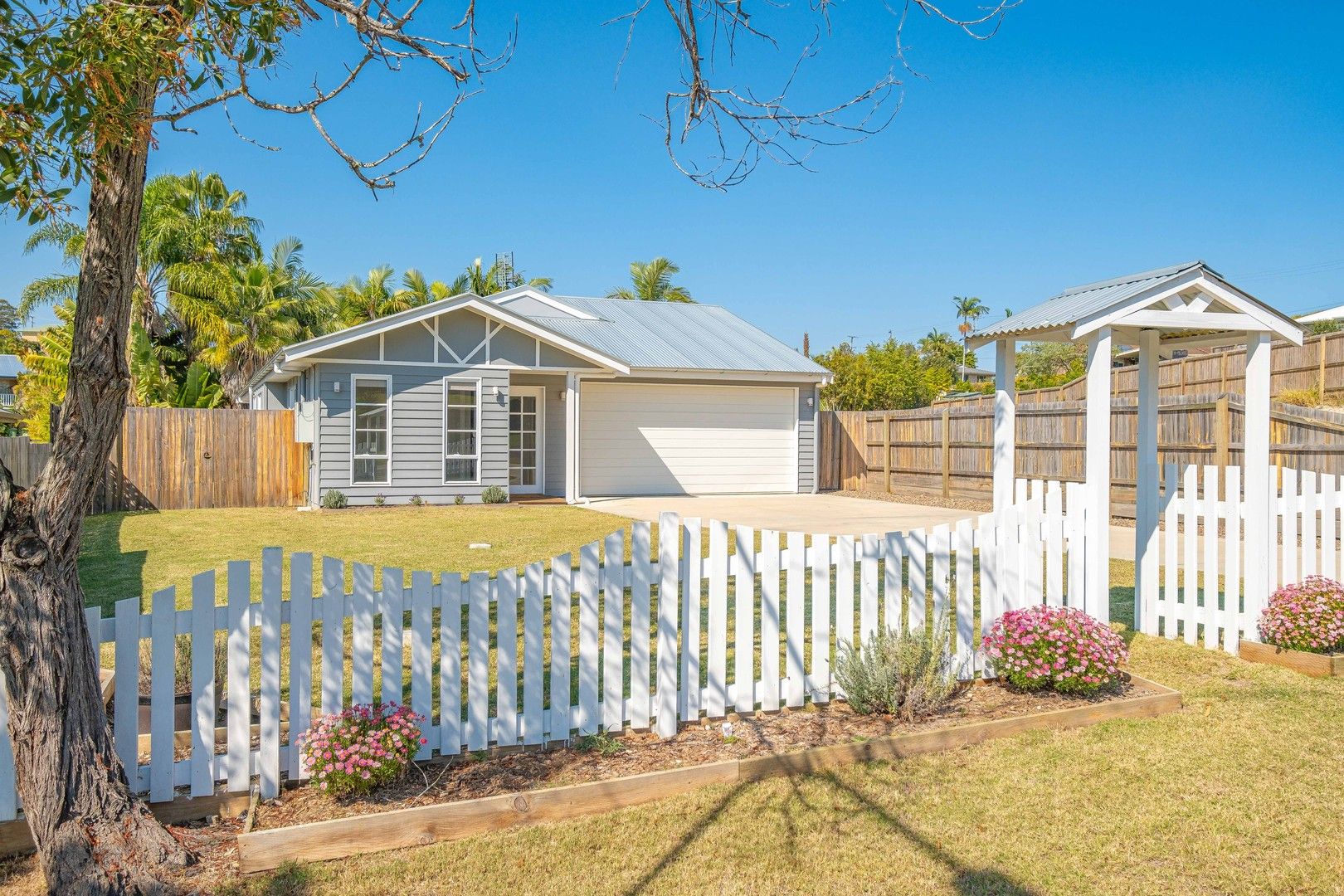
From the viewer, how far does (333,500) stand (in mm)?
15461

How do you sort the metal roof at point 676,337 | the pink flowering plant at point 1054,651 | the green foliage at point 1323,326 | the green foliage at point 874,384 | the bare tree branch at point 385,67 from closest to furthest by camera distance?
the bare tree branch at point 385,67, the pink flowering plant at point 1054,651, the metal roof at point 676,337, the green foliage at point 1323,326, the green foliage at point 874,384

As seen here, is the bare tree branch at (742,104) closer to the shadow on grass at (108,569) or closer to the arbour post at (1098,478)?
the arbour post at (1098,478)

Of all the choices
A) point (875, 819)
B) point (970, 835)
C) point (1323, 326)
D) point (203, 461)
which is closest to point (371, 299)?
point (203, 461)

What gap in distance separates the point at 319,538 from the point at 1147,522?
9.67 m

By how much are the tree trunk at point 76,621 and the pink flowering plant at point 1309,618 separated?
611 cm

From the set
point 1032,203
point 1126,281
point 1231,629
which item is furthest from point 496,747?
point 1032,203

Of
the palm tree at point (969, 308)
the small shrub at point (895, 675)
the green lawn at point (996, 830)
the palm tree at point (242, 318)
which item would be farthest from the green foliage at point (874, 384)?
the palm tree at point (969, 308)

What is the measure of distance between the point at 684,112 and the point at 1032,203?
17505 millimetres

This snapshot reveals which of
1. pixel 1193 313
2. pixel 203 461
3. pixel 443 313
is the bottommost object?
pixel 203 461

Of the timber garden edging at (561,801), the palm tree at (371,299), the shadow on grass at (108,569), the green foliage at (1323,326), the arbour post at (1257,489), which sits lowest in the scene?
the timber garden edging at (561,801)

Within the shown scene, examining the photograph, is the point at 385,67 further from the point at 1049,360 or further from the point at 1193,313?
the point at 1049,360

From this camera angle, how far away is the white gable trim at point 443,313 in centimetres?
1507

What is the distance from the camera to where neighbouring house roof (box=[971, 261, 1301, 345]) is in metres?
5.80

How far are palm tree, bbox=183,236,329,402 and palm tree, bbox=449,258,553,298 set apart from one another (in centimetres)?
762
